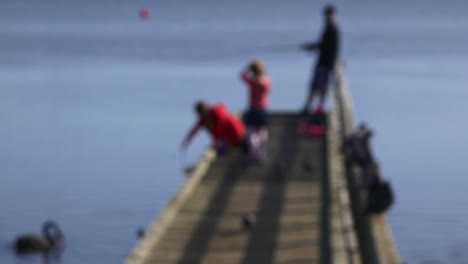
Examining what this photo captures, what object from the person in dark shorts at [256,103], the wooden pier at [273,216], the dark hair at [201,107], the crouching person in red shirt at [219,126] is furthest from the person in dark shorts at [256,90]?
the dark hair at [201,107]

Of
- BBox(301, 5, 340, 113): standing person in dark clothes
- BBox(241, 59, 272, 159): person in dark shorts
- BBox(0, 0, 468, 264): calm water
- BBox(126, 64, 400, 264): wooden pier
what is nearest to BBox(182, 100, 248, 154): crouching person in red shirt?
BBox(241, 59, 272, 159): person in dark shorts

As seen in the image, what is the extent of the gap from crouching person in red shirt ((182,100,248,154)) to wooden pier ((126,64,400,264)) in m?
0.55

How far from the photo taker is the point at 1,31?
116 metres

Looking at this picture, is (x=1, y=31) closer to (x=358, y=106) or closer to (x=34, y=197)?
(x=358, y=106)

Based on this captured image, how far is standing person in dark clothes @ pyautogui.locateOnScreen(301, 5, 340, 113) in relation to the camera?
2539cm

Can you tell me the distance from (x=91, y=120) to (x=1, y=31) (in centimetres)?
6385

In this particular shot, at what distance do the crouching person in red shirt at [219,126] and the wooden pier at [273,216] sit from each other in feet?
1.79

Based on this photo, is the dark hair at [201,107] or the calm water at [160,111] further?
the calm water at [160,111]

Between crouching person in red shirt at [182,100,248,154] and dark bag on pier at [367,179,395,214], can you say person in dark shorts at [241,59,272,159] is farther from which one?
dark bag on pier at [367,179,395,214]

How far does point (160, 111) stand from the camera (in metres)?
55.8

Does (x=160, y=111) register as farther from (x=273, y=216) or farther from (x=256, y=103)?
(x=273, y=216)

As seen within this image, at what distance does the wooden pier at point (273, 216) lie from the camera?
687 inches

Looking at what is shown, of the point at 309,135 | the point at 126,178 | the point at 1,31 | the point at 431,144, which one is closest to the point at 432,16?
the point at 1,31

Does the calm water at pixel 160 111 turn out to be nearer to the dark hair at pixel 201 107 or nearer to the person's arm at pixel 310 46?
the person's arm at pixel 310 46
